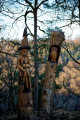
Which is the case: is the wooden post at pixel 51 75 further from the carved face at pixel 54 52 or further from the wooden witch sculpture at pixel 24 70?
the wooden witch sculpture at pixel 24 70

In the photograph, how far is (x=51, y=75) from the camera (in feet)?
16.8

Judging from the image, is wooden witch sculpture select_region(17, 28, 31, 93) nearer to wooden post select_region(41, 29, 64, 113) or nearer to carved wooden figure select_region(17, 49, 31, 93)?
carved wooden figure select_region(17, 49, 31, 93)

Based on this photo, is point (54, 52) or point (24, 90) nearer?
point (24, 90)

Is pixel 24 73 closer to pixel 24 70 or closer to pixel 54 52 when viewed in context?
pixel 24 70

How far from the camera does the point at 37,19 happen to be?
11641 mm

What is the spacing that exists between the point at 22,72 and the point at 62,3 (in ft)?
14.8

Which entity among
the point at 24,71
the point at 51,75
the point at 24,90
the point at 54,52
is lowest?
the point at 24,90

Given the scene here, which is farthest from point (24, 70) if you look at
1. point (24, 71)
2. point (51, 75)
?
point (51, 75)

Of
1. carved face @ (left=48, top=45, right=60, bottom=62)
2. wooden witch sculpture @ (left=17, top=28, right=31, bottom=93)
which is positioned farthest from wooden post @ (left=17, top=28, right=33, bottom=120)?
carved face @ (left=48, top=45, right=60, bottom=62)

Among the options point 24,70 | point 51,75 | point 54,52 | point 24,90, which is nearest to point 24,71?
point 24,70

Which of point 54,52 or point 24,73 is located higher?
point 54,52

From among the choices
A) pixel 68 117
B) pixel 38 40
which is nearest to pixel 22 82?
pixel 68 117

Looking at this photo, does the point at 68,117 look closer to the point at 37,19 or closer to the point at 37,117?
the point at 37,117

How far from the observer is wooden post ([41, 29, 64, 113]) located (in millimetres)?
4980
